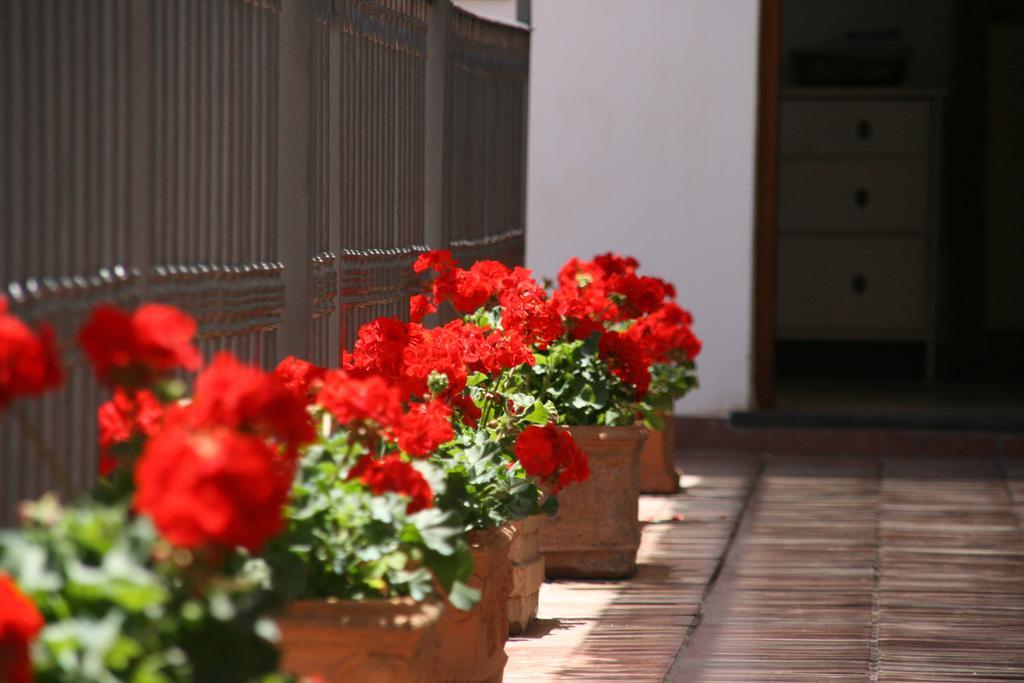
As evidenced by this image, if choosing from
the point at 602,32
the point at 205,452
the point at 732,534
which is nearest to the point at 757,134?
the point at 602,32

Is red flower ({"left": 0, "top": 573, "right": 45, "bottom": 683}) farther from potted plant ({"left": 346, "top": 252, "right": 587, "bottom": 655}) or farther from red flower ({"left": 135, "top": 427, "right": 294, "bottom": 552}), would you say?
potted plant ({"left": 346, "top": 252, "right": 587, "bottom": 655})

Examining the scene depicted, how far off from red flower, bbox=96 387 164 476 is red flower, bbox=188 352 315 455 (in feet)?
1.12

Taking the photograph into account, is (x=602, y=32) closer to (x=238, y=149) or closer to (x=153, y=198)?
(x=238, y=149)

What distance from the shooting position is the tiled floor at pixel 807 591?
3844 millimetres

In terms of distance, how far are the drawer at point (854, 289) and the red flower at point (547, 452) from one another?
582 centimetres

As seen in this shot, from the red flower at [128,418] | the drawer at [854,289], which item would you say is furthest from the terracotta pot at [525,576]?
the drawer at [854,289]

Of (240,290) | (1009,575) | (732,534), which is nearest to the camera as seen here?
(240,290)

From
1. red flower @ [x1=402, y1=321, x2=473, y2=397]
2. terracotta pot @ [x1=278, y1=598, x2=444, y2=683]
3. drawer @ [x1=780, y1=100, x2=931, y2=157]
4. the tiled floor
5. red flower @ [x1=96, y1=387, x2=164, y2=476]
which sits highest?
drawer @ [x1=780, y1=100, x2=931, y2=157]

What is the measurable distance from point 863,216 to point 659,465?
141 inches

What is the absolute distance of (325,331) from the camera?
3.97 m

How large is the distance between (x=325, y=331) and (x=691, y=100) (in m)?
3.89

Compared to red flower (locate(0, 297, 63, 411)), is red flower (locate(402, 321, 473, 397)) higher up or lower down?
lower down

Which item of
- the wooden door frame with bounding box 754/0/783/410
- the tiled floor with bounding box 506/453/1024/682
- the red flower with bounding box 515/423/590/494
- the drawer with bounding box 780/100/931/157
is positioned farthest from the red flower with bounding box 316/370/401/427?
the drawer with bounding box 780/100/931/157

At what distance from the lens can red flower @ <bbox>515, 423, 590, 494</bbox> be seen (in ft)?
11.8
